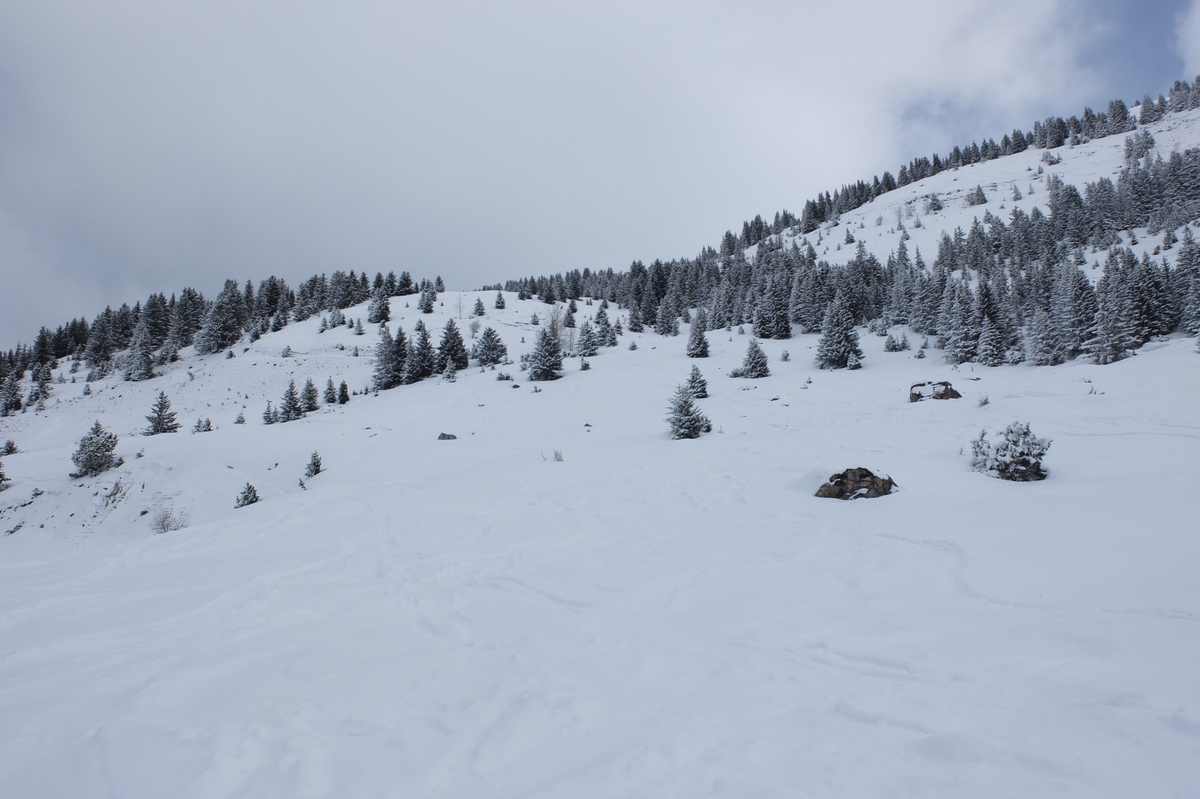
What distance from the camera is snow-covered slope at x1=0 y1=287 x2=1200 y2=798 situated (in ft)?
9.39

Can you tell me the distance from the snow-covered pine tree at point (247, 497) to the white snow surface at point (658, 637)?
4.89 meters

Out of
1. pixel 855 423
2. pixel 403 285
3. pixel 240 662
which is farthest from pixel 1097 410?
Answer: pixel 403 285

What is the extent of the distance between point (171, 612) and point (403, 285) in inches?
3721

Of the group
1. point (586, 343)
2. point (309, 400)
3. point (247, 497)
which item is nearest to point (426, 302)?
point (586, 343)

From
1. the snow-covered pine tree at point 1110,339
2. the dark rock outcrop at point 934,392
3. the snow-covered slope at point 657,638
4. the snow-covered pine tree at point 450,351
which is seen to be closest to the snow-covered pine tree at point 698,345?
the snow-covered pine tree at point 450,351

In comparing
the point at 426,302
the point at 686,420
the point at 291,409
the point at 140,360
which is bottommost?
the point at 686,420

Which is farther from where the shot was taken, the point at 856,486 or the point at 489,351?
the point at 489,351

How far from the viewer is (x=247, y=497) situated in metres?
16.6

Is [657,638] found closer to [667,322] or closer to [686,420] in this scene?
[686,420]

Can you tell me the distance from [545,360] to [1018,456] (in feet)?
105

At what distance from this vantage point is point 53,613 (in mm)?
6309

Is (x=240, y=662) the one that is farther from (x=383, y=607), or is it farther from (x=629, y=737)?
(x=629, y=737)

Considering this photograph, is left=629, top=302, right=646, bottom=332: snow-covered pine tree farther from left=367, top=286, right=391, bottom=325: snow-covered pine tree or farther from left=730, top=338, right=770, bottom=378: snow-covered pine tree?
left=367, top=286, right=391, bottom=325: snow-covered pine tree

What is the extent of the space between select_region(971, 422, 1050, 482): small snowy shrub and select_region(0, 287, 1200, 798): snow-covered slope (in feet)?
1.72
